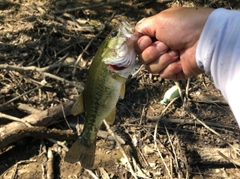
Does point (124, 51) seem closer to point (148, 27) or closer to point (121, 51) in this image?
point (121, 51)

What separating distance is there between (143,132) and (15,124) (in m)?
1.20

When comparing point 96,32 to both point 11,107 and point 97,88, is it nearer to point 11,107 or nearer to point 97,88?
point 11,107

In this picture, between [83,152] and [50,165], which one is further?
[50,165]

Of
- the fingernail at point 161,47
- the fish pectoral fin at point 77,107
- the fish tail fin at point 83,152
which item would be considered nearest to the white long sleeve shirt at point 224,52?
the fingernail at point 161,47

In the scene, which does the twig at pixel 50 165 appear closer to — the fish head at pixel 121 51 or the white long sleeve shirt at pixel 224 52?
the fish head at pixel 121 51

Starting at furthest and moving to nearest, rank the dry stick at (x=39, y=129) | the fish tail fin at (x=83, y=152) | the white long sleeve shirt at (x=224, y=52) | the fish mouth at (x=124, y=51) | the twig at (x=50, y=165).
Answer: the dry stick at (x=39, y=129) → the twig at (x=50, y=165) → the fish tail fin at (x=83, y=152) → the fish mouth at (x=124, y=51) → the white long sleeve shirt at (x=224, y=52)

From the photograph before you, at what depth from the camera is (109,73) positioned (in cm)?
199

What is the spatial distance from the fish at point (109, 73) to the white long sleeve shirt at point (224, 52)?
386mm

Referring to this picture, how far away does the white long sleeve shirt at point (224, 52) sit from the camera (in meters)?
1.54

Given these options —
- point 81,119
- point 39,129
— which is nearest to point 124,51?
point 39,129

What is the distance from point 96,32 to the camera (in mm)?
4426

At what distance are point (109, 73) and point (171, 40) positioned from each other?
41 centimetres

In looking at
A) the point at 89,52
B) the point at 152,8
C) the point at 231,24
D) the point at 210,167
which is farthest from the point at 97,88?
the point at 152,8

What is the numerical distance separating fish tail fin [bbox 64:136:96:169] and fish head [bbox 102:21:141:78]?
1.88ft
